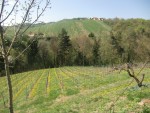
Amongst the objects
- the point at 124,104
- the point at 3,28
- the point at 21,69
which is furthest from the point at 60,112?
the point at 21,69

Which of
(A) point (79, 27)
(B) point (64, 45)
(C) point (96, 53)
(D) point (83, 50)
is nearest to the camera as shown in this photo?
(C) point (96, 53)

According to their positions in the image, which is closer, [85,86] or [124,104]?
[124,104]

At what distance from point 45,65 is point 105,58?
1184 inches

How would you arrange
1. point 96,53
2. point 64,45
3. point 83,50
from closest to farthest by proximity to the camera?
point 96,53 → point 83,50 → point 64,45

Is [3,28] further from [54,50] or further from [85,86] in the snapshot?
[54,50]

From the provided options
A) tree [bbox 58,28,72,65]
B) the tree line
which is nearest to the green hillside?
the tree line

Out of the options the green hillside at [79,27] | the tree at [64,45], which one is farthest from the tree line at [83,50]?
the green hillside at [79,27]

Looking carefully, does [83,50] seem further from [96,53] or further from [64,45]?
[64,45]

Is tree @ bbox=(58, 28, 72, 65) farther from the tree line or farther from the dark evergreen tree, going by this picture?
the dark evergreen tree

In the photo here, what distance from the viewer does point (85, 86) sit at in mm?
45625

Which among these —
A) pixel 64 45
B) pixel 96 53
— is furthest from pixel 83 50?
pixel 64 45

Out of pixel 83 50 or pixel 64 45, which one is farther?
pixel 64 45

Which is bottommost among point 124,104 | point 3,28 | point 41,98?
point 41,98

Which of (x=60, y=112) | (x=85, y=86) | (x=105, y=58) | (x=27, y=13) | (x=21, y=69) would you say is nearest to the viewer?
(x=27, y=13)
